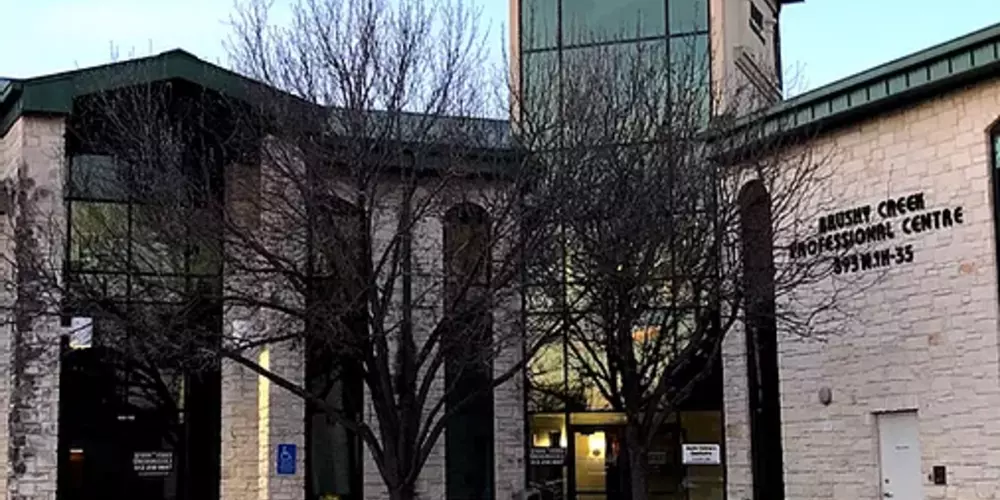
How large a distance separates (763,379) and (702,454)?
160cm

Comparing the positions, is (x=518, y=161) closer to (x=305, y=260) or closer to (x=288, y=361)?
(x=305, y=260)

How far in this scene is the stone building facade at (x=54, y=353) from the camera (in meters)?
19.4

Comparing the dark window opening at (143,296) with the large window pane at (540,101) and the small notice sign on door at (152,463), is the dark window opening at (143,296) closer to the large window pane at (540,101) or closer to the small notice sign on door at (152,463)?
the small notice sign on door at (152,463)

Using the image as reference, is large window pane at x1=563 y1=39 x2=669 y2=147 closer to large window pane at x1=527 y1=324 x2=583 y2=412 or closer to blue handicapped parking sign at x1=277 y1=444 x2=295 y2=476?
large window pane at x1=527 y1=324 x2=583 y2=412

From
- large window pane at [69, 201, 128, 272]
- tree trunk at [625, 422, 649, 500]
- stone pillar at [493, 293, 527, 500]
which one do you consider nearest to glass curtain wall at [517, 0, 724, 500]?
stone pillar at [493, 293, 527, 500]

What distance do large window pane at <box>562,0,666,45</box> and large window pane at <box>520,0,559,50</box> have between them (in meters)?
0.22

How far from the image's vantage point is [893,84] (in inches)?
748

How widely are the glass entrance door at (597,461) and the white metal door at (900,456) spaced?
17.6ft

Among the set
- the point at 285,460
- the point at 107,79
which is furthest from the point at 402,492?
the point at 107,79

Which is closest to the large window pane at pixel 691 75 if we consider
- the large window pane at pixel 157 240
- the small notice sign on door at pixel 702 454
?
the small notice sign on door at pixel 702 454

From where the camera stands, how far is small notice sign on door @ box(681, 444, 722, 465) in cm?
→ 2139

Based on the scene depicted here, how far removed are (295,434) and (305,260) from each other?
15.3 feet

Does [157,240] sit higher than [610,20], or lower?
lower

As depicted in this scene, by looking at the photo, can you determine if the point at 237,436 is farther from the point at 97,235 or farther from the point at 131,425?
the point at 97,235
